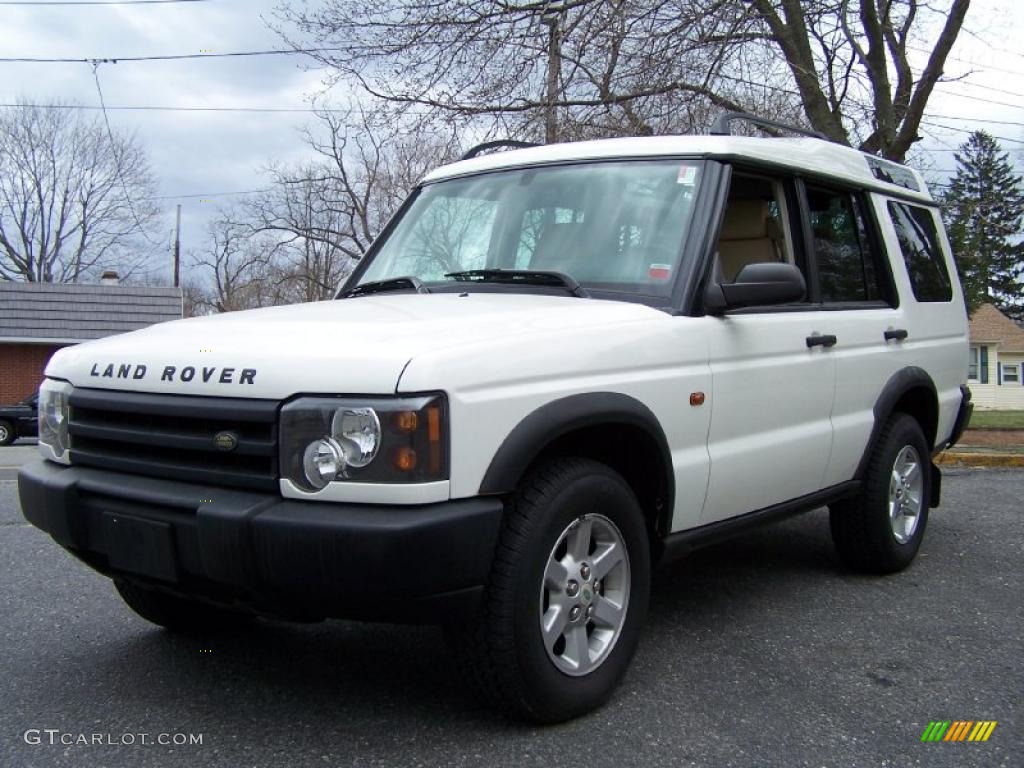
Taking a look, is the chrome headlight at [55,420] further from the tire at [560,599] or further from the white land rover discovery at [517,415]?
the tire at [560,599]

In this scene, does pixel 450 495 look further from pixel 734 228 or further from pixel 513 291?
pixel 734 228

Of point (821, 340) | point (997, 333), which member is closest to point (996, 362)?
point (997, 333)

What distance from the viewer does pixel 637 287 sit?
358cm

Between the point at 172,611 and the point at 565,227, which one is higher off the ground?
the point at 565,227

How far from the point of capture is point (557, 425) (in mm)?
2844

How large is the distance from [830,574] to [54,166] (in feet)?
157

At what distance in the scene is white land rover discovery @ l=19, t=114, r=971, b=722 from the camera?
2.58m

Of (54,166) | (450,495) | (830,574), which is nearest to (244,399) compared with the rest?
(450,495)

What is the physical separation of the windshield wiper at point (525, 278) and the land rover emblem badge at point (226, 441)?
1407mm

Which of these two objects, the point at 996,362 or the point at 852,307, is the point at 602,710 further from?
the point at 996,362

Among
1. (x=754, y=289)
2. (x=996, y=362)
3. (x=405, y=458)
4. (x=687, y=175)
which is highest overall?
(x=687, y=175)

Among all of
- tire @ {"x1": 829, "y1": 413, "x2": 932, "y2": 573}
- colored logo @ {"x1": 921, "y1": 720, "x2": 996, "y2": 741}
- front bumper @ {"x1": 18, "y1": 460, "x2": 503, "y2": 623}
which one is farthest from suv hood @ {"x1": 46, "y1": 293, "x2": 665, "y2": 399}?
tire @ {"x1": 829, "y1": 413, "x2": 932, "y2": 573}

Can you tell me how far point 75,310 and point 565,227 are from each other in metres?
29.1

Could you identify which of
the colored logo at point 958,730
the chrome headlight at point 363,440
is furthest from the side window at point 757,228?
the chrome headlight at point 363,440
